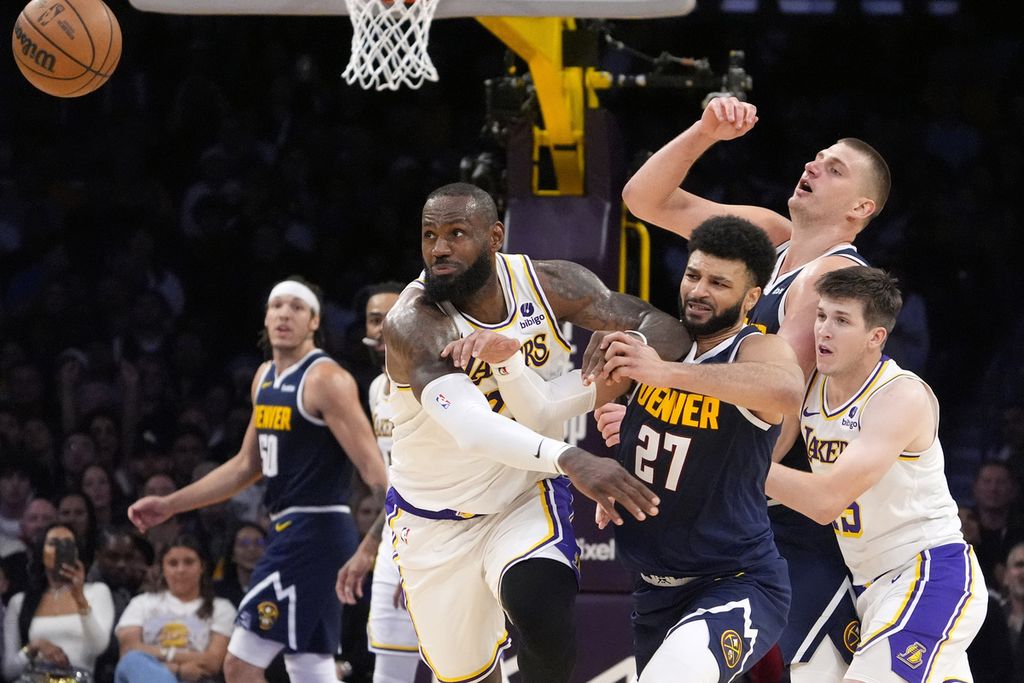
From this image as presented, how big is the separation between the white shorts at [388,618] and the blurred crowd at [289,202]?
2.10 metres

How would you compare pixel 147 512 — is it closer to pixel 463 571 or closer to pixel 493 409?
pixel 463 571

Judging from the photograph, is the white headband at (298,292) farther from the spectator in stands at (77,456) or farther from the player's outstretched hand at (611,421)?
the spectator in stands at (77,456)

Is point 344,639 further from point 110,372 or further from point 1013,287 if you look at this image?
point 1013,287

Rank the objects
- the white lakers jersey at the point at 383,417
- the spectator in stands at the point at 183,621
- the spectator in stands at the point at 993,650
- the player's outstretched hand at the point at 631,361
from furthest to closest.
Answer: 1. the spectator in stands at the point at 183,621
2. the spectator in stands at the point at 993,650
3. the white lakers jersey at the point at 383,417
4. the player's outstretched hand at the point at 631,361

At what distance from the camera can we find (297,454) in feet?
21.4

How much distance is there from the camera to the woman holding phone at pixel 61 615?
7605 millimetres

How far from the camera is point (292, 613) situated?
6.31 m

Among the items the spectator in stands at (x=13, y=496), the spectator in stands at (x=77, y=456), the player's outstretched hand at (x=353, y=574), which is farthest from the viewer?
the spectator in stands at (x=77, y=456)

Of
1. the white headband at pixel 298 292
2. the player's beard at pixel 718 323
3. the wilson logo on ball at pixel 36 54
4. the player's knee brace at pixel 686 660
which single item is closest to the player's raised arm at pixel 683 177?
the player's beard at pixel 718 323

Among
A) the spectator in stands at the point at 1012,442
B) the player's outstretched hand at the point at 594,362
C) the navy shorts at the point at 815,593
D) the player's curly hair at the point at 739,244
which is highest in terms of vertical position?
the player's curly hair at the point at 739,244

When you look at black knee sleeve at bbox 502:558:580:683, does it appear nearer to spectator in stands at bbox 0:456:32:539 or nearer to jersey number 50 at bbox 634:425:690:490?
jersey number 50 at bbox 634:425:690:490

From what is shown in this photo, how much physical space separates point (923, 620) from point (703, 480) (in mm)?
890

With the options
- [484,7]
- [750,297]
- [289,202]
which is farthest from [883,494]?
[289,202]

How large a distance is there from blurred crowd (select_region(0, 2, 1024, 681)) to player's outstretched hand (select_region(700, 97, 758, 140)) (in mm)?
4499
